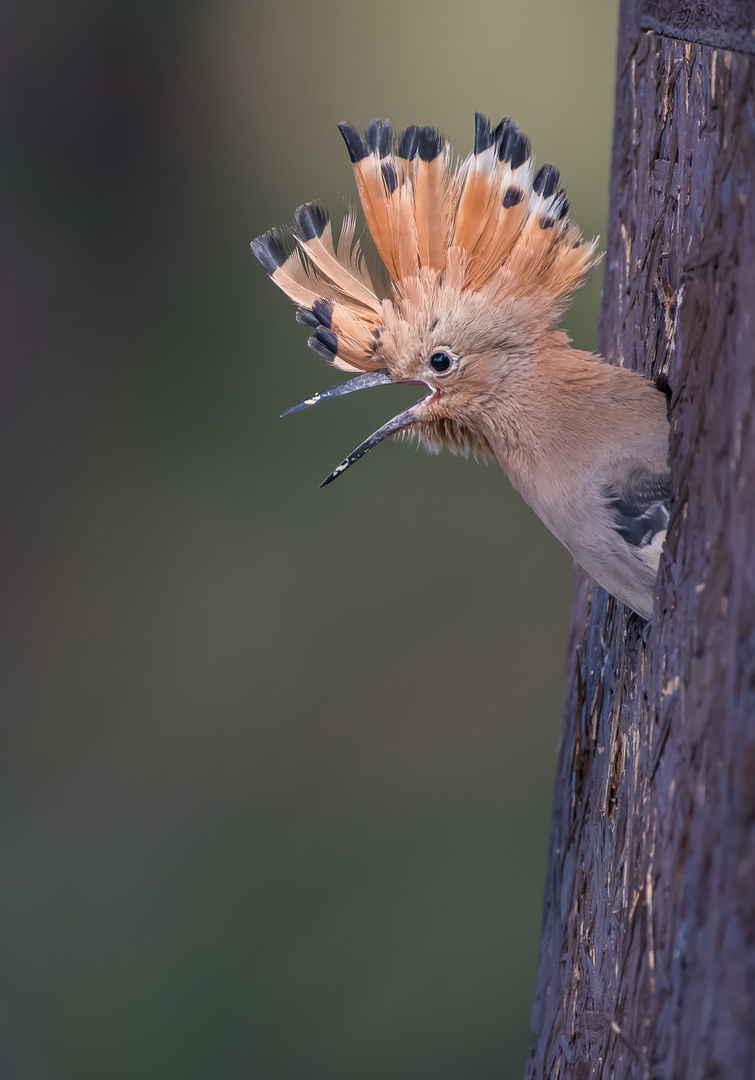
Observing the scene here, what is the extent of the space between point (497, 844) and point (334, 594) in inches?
20.5

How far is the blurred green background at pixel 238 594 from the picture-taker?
4.90ft

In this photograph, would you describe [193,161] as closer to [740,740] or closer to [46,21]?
[46,21]

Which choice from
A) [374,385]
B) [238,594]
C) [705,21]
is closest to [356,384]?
[374,385]

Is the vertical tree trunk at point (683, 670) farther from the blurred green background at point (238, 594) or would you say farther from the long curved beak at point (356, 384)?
the blurred green background at point (238, 594)

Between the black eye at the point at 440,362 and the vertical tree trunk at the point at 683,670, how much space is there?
0.13 m

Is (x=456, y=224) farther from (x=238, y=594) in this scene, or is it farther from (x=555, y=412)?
(x=238, y=594)

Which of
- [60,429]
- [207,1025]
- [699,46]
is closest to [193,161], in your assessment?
[60,429]

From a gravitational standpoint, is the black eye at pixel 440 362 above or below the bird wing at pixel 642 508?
above

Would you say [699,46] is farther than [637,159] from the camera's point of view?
No

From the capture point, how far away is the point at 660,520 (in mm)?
502

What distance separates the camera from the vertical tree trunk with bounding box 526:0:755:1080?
35 cm

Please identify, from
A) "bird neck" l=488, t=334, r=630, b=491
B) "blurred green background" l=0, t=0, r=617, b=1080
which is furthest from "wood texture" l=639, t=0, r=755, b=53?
"blurred green background" l=0, t=0, r=617, b=1080

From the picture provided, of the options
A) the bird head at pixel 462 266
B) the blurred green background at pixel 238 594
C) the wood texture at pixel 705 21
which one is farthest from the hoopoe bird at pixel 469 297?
the blurred green background at pixel 238 594

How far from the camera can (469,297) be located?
1.96ft
